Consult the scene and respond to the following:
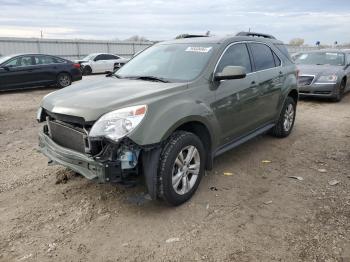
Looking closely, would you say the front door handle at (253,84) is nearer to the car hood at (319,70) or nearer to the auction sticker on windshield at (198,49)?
the auction sticker on windshield at (198,49)

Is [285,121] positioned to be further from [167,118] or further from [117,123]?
[117,123]

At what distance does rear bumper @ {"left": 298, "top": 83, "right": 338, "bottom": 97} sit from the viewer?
1006cm

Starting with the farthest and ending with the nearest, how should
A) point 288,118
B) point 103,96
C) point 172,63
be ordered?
point 288,118
point 172,63
point 103,96

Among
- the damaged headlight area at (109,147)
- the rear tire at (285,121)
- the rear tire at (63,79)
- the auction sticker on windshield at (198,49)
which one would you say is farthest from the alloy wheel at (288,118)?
the rear tire at (63,79)

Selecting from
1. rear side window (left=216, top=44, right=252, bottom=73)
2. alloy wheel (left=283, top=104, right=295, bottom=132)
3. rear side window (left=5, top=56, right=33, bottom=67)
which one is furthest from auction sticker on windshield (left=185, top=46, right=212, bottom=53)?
rear side window (left=5, top=56, right=33, bottom=67)

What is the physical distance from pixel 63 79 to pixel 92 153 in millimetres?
11755

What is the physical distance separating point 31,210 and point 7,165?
1714 mm

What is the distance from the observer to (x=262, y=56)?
18.1 feet

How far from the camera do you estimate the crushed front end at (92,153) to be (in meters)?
3.31

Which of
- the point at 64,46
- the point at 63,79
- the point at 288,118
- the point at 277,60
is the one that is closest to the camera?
the point at 277,60

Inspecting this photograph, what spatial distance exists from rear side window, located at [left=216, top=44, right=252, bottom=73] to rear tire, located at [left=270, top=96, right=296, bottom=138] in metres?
1.55

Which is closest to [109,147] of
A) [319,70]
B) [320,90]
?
[320,90]

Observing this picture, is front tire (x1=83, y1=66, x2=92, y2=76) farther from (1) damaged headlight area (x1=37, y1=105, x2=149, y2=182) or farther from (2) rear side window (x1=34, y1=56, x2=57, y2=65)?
(1) damaged headlight area (x1=37, y1=105, x2=149, y2=182)

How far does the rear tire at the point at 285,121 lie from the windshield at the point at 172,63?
7.69ft
